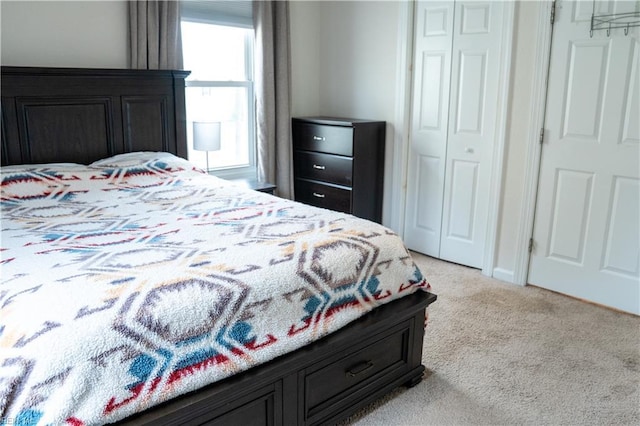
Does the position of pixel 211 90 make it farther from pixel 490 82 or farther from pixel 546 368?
pixel 546 368

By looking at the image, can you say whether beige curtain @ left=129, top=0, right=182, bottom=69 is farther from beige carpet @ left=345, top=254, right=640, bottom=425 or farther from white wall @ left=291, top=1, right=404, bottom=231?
beige carpet @ left=345, top=254, right=640, bottom=425

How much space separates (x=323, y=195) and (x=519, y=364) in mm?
2169

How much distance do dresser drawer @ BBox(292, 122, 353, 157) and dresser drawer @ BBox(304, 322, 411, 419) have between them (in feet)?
6.70

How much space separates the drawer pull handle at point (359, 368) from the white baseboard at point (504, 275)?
1.80 meters

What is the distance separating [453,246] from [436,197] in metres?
0.39

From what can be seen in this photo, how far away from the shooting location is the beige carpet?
2152 mm

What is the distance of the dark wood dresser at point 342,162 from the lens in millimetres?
4008

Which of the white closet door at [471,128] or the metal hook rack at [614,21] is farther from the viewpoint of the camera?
the white closet door at [471,128]

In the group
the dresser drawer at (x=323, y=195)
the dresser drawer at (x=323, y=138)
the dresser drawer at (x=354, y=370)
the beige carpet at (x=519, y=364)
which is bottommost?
the beige carpet at (x=519, y=364)

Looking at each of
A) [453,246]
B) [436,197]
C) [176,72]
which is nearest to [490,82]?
[436,197]

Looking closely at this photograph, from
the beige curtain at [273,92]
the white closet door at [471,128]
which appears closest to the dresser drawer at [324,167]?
the beige curtain at [273,92]

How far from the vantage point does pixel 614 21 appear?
9.43ft

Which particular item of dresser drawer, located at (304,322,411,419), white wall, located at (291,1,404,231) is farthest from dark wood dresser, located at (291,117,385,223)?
dresser drawer, located at (304,322,411,419)

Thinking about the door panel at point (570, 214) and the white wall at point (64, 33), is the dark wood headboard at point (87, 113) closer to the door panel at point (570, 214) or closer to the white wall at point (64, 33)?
the white wall at point (64, 33)
